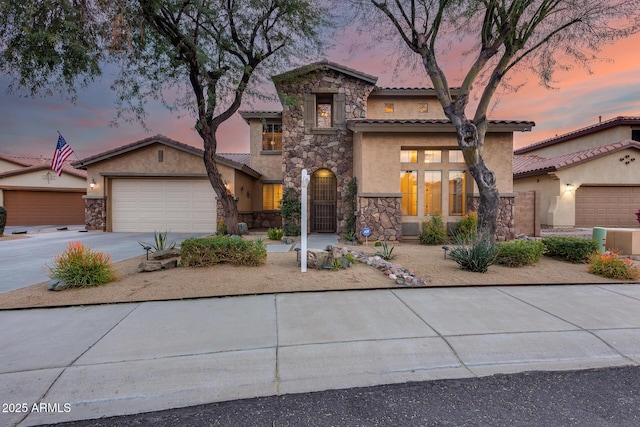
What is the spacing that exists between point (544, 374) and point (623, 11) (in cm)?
1125

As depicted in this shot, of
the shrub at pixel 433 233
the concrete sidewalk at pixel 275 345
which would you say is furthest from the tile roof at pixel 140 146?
the concrete sidewalk at pixel 275 345

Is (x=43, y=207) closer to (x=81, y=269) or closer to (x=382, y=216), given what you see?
(x=81, y=269)

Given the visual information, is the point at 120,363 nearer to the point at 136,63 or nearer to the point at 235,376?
the point at 235,376

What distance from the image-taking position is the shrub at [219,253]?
668 cm

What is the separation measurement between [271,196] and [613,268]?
14485 mm

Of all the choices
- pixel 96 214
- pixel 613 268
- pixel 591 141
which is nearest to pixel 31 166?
pixel 96 214

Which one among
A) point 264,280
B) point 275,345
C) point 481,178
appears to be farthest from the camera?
point 481,178

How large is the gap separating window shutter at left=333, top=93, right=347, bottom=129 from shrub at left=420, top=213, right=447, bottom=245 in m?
5.76

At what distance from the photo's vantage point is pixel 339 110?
43.1 feet

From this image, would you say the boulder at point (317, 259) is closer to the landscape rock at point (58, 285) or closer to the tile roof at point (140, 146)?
the landscape rock at point (58, 285)

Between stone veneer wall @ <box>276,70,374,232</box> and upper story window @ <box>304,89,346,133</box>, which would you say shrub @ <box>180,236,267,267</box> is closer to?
stone veneer wall @ <box>276,70,374,232</box>

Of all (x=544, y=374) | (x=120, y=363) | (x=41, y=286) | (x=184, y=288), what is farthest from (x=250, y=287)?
(x=544, y=374)

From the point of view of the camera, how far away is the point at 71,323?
3949 millimetres

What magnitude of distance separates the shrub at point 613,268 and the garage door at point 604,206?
11.2 m
